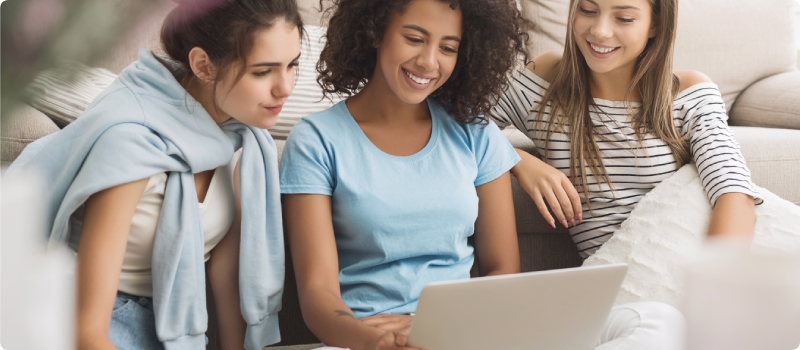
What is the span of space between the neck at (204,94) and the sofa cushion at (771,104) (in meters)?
1.63

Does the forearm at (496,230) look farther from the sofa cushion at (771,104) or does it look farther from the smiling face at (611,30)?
the sofa cushion at (771,104)

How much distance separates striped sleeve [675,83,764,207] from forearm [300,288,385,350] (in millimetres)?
735

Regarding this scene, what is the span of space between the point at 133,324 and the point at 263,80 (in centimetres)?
42

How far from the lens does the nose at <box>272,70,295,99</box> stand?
0.91 metres

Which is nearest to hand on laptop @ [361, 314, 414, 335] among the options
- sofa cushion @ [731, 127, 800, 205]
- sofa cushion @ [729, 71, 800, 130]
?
sofa cushion @ [731, 127, 800, 205]

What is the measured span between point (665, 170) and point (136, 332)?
1038 mm

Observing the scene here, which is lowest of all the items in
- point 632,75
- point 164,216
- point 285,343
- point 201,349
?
point 285,343

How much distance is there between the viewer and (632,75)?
1.30 metres

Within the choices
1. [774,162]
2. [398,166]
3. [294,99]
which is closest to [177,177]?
[398,166]

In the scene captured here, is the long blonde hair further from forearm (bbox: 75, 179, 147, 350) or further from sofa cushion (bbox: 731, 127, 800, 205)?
forearm (bbox: 75, 179, 147, 350)

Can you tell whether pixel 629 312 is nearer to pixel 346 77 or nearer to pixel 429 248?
pixel 429 248

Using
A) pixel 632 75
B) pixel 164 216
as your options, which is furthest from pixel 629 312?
pixel 164 216

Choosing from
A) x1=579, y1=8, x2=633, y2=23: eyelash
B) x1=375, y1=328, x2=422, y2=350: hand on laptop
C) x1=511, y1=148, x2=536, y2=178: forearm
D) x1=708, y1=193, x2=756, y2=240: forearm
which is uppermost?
x1=579, y1=8, x2=633, y2=23: eyelash

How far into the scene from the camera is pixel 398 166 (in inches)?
41.7
